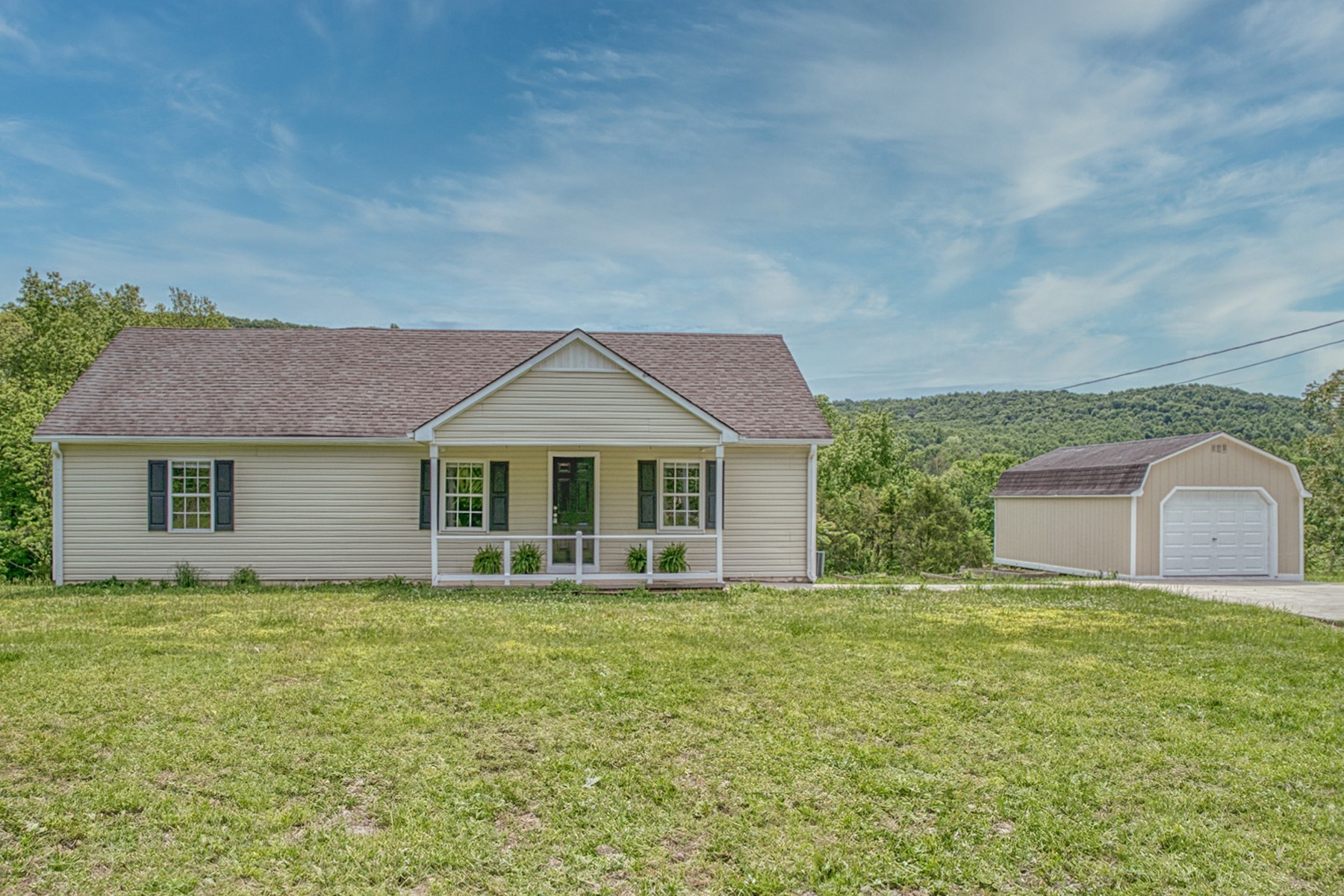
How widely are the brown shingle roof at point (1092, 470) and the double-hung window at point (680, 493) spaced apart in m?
9.73

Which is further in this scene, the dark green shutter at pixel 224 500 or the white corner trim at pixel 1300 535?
the white corner trim at pixel 1300 535

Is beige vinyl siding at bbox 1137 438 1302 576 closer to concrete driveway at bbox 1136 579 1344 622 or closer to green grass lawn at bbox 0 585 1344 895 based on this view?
concrete driveway at bbox 1136 579 1344 622

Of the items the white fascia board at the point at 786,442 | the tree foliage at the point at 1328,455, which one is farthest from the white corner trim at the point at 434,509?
the tree foliage at the point at 1328,455

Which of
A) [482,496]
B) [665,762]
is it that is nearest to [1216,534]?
[482,496]

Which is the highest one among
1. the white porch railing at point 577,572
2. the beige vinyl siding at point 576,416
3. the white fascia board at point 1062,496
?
the beige vinyl siding at point 576,416

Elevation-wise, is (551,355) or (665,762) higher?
(551,355)

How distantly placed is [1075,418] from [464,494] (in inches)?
1751

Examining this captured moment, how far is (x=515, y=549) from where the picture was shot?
1563 cm

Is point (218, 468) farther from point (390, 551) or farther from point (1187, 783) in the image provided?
point (1187, 783)

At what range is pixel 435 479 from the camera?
14.7 meters

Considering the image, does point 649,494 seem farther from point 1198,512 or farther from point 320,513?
point 1198,512

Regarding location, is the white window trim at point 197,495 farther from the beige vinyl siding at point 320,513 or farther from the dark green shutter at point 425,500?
the dark green shutter at point 425,500

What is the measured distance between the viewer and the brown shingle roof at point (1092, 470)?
18438 millimetres

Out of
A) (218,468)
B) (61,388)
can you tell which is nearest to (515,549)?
(218,468)
